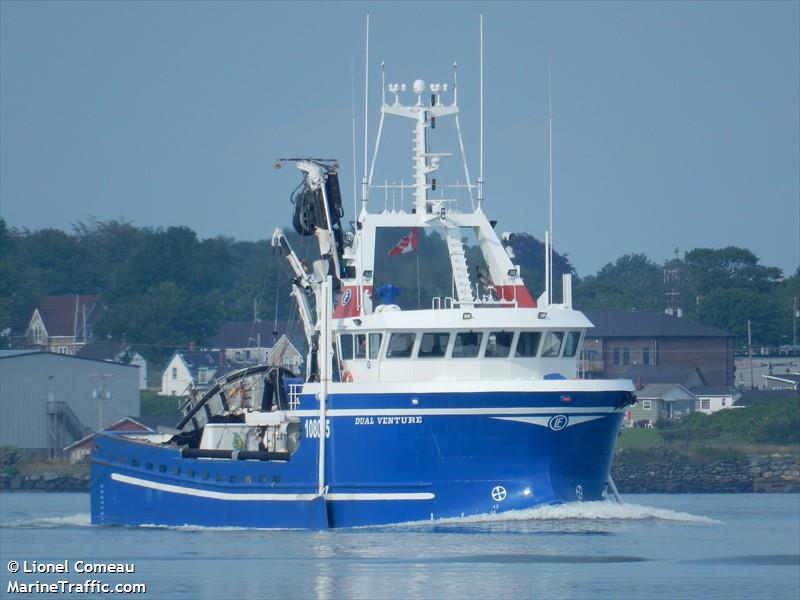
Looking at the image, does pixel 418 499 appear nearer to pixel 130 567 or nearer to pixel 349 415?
pixel 349 415

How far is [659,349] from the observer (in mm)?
95000

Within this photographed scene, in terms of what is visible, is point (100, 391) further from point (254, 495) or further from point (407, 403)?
point (407, 403)

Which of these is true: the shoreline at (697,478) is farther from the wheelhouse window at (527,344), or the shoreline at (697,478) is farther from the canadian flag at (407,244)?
the wheelhouse window at (527,344)

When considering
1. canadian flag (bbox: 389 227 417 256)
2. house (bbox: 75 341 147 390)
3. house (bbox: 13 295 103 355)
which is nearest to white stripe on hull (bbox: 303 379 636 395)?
canadian flag (bbox: 389 227 417 256)

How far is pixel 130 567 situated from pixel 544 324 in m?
9.37

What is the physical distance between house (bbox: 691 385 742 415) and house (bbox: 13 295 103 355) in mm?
44092

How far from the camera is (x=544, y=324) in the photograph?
3609cm

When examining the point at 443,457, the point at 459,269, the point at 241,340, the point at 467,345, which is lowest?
the point at 443,457

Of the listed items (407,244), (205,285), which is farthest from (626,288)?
(407,244)

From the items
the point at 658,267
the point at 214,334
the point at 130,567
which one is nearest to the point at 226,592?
the point at 130,567

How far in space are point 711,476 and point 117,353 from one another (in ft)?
156

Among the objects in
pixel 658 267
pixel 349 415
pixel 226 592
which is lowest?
pixel 226 592

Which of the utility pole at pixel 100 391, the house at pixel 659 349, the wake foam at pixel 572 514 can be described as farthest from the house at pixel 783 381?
the wake foam at pixel 572 514

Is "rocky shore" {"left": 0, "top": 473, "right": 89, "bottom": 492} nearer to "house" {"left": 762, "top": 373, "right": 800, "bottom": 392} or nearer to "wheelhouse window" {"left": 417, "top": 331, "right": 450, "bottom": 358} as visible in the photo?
"wheelhouse window" {"left": 417, "top": 331, "right": 450, "bottom": 358}
